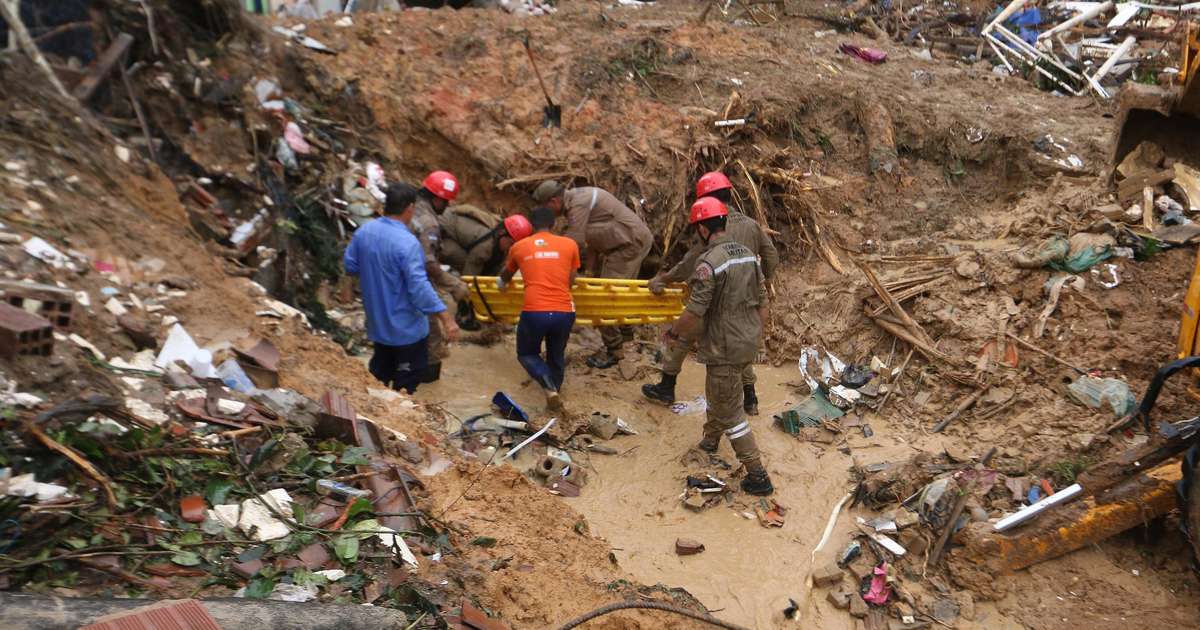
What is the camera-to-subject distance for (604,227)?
769 cm

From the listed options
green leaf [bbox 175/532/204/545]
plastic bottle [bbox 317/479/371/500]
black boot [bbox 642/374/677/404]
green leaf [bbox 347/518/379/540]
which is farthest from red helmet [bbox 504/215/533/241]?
green leaf [bbox 175/532/204/545]

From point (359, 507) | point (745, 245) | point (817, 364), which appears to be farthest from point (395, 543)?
point (817, 364)

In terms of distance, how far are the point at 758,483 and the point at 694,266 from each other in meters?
1.70

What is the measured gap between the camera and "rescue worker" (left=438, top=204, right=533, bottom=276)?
7.93m

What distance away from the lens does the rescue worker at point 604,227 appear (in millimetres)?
7672

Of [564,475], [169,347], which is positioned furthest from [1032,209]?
[169,347]

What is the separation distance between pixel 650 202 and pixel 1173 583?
221 inches

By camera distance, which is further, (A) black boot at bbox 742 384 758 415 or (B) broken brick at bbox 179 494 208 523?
(A) black boot at bbox 742 384 758 415

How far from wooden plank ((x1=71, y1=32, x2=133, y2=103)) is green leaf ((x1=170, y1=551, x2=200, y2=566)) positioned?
5054mm

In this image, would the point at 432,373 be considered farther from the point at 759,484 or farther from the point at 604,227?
the point at 759,484

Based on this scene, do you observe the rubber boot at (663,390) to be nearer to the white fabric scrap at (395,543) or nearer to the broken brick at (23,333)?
the white fabric scrap at (395,543)

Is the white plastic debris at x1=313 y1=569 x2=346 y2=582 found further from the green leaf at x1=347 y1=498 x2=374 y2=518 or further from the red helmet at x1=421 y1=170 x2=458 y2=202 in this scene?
the red helmet at x1=421 y1=170 x2=458 y2=202

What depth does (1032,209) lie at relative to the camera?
7961mm

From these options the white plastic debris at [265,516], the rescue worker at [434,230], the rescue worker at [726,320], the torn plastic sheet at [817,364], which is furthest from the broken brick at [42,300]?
the torn plastic sheet at [817,364]
